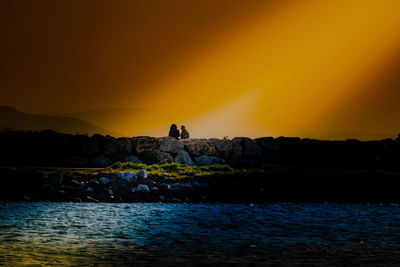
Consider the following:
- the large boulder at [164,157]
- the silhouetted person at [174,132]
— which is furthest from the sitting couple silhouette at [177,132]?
the large boulder at [164,157]

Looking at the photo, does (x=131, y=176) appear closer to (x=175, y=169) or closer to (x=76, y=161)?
(x=175, y=169)

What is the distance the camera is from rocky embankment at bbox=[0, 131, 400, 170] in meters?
28.7

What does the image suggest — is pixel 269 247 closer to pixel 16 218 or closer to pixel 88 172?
pixel 16 218

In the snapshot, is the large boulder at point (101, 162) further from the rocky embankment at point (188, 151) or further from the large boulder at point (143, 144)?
the large boulder at point (143, 144)

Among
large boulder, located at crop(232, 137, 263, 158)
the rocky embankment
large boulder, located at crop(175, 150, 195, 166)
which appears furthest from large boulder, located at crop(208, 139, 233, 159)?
large boulder, located at crop(175, 150, 195, 166)

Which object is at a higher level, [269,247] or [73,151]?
[73,151]

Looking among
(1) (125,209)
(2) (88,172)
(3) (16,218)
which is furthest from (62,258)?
(2) (88,172)

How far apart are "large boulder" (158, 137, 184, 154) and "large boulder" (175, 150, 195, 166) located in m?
0.45

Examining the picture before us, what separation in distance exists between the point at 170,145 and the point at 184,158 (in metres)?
1.54

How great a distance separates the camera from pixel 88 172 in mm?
23672

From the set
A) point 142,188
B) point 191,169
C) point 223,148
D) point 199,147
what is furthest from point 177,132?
point 142,188

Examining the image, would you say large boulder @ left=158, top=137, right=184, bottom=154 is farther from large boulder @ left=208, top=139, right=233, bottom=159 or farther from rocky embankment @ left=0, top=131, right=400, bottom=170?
large boulder @ left=208, top=139, right=233, bottom=159

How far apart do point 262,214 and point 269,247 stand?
21.0 ft

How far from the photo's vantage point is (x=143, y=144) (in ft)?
98.7
